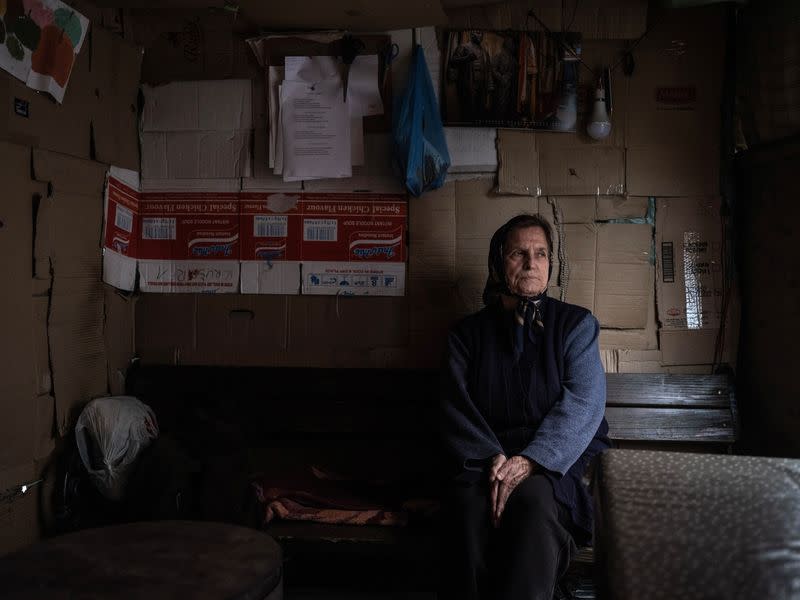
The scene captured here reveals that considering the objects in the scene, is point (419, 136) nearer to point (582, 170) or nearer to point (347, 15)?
point (347, 15)

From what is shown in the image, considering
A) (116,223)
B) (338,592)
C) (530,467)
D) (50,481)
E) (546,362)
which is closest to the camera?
(530,467)

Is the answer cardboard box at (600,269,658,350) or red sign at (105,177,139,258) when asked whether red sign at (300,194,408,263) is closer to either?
red sign at (105,177,139,258)

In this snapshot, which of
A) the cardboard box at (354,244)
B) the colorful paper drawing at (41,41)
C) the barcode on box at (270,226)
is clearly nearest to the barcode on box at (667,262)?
the cardboard box at (354,244)

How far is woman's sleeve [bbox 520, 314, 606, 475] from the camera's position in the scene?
2.05 meters

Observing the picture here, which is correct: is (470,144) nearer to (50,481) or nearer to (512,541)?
(512,541)

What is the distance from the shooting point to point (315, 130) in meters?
2.73

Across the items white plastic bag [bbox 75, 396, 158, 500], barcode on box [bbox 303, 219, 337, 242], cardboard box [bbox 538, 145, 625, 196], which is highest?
cardboard box [bbox 538, 145, 625, 196]

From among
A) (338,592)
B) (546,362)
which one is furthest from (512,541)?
(338,592)

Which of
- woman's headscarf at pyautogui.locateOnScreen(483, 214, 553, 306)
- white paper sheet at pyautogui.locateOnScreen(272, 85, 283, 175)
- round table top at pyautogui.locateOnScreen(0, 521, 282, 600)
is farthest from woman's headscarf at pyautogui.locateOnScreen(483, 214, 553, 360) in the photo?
round table top at pyautogui.locateOnScreen(0, 521, 282, 600)

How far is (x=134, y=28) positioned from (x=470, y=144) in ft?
4.78

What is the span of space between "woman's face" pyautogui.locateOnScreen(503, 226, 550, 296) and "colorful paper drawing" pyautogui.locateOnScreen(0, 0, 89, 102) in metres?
1.64

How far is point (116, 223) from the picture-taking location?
2.73 m

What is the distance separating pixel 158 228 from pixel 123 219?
143 millimetres

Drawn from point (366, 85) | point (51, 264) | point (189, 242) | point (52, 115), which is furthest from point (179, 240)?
point (366, 85)
